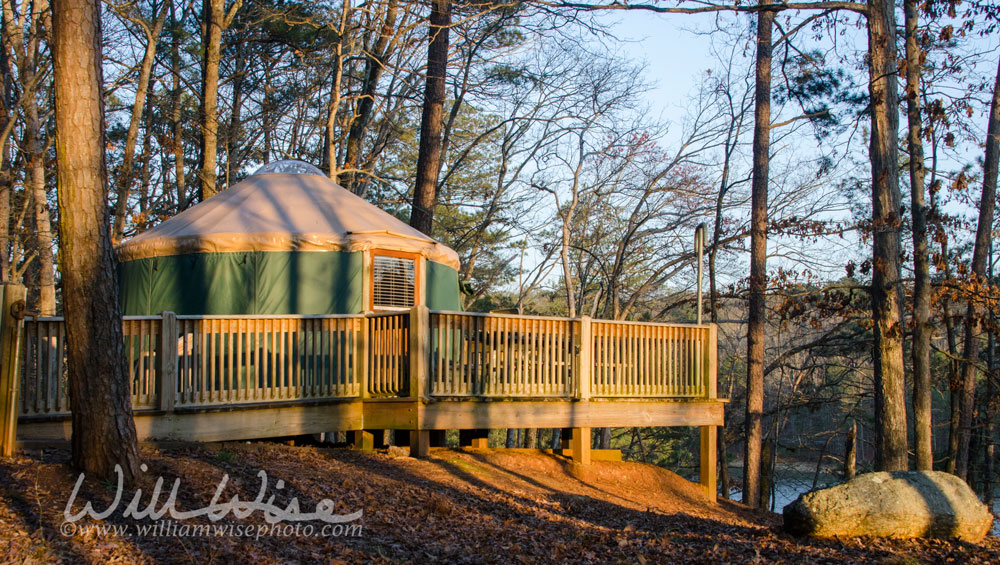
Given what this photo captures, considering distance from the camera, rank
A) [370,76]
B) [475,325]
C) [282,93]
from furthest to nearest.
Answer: [282,93] < [370,76] < [475,325]

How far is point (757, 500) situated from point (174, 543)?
40.4ft

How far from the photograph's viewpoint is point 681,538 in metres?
5.62

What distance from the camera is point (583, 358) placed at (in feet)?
29.9

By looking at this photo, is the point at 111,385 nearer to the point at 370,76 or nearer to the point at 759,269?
the point at 759,269

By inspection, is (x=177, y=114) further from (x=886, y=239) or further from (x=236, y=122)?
(x=886, y=239)

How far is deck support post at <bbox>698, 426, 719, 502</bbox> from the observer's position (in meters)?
10.4

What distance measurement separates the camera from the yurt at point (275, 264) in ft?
34.8

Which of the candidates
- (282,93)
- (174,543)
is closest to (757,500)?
(174,543)

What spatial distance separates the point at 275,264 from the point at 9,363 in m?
4.55

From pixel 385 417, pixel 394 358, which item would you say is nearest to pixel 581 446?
pixel 385 417

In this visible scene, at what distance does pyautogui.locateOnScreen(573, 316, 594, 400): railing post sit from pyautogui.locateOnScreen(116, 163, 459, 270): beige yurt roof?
3.05 meters

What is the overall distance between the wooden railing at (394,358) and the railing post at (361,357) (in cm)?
1

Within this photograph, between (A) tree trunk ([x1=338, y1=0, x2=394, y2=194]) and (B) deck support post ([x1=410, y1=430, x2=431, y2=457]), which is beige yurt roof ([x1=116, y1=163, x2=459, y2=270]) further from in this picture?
(A) tree trunk ([x1=338, y1=0, x2=394, y2=194])

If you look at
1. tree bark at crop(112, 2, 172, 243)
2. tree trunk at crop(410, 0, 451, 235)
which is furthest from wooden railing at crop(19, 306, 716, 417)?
tree bark at crop(112, 2, 172, 243)
